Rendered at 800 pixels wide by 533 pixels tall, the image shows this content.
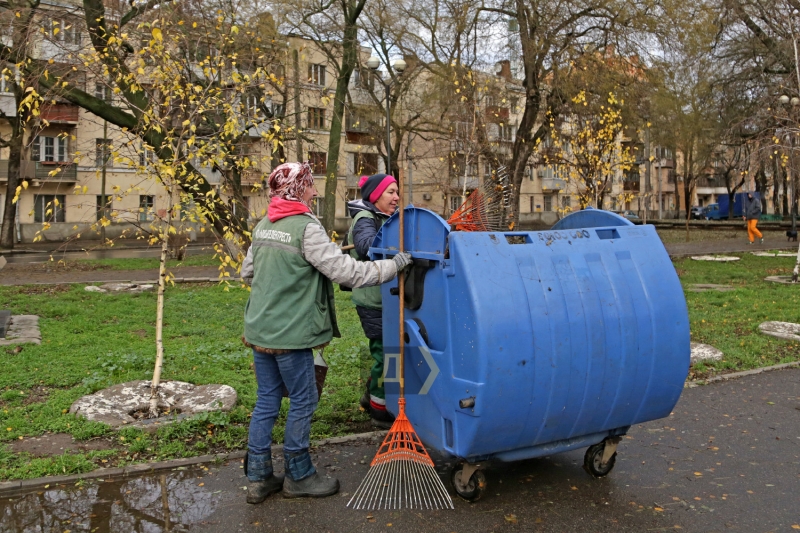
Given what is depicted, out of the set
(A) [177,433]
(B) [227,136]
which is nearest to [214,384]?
(A) [177,433]

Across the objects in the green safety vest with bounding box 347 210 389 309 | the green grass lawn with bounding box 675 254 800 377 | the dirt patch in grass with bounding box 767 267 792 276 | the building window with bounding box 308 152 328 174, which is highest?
the building window with bounding box 308 152 328 174

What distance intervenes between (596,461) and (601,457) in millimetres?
38

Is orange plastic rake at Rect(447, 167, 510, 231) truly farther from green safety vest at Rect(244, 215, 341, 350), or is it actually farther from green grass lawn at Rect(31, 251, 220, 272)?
green grass lawn at Rect(31, 251, 220, 272)

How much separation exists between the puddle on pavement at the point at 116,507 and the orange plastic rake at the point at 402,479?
2.84 ft

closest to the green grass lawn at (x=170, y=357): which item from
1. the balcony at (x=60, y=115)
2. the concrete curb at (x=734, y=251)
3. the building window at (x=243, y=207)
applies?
the building window at (x=243, y=207)

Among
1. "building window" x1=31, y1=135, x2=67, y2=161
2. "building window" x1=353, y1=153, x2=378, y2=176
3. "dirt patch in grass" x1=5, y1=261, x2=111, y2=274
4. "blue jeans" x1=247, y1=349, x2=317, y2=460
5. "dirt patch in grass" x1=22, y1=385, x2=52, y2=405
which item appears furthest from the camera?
"building window" x1=31, y1=135, x2=67, y2=161

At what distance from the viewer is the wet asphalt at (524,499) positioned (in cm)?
376

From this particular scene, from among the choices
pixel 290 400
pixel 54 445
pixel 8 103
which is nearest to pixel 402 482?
pixel 290 400

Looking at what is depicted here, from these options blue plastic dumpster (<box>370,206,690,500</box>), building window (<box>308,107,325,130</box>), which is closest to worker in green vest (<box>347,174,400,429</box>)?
blue plastic dumpster (<box>370,206,690,500</box>)

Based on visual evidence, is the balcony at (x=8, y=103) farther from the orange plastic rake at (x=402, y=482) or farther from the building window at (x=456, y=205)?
the orange plastic rake at (x=402, y=482)

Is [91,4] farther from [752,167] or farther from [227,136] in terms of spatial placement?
[752,167]

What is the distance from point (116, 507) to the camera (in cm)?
401

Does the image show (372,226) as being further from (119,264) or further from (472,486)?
(119,264)

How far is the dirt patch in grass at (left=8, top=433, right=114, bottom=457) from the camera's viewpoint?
475cm
